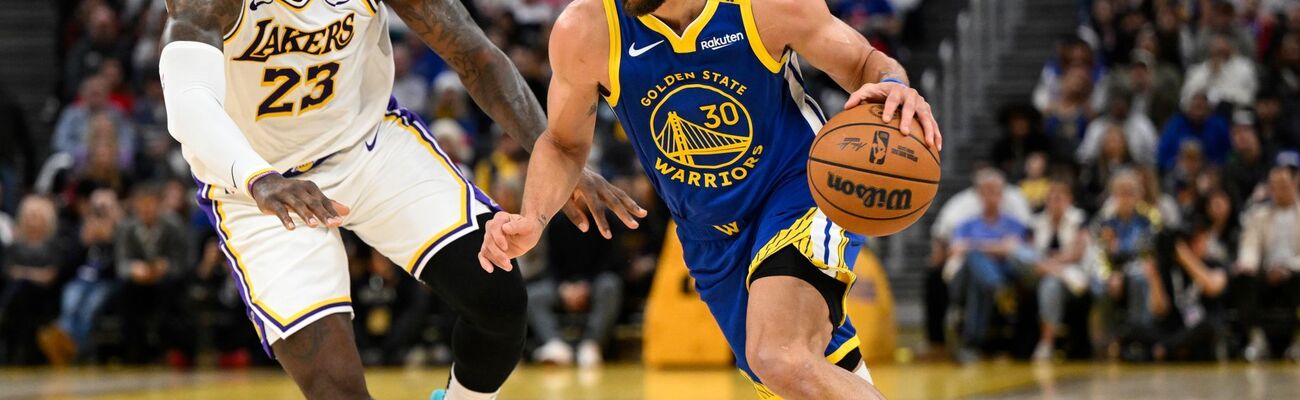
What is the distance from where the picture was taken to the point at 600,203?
586cm

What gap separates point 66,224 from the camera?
1515 centimetres

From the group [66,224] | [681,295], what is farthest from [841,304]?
[66,224]

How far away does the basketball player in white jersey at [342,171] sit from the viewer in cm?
522

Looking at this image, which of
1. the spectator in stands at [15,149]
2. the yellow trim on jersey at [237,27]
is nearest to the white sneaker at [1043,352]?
the yellow trim on jersey at [237,27]

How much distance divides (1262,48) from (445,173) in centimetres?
1199

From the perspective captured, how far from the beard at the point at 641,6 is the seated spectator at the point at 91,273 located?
10600mm

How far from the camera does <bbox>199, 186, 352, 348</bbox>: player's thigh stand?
5.24 meters

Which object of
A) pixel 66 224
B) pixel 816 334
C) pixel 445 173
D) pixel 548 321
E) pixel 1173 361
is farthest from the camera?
pixel 66 224

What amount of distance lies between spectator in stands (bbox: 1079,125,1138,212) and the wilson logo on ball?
9.49 m

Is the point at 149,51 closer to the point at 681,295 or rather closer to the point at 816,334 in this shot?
the point at 681,295

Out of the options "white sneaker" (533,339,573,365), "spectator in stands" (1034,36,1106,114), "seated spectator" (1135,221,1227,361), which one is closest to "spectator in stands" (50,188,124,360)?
"white sneaker" (533,339,573,365)

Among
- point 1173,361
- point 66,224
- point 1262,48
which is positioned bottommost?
point 1173,361

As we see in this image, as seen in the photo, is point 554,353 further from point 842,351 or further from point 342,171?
point 842,351

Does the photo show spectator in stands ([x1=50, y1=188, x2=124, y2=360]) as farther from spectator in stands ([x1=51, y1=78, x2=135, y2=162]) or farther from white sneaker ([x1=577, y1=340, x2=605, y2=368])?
white sneaker ([x1=577, y1=340, x2=605, y2=368])
